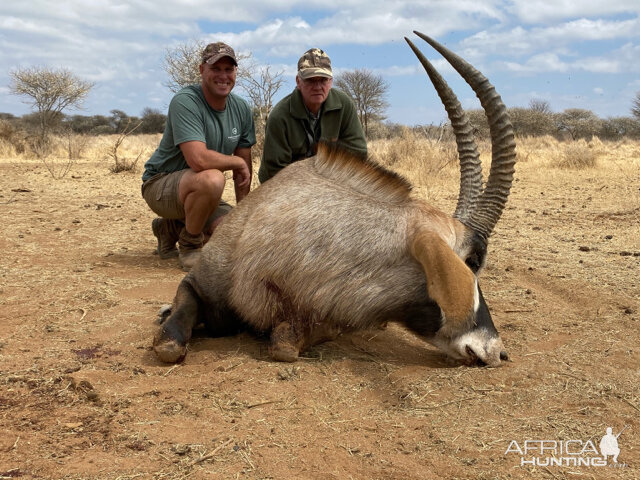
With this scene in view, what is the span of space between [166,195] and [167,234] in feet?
2.41

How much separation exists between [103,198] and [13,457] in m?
9.08

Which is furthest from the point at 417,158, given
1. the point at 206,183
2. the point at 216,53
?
the point at 206,183

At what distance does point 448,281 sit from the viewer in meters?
3.22

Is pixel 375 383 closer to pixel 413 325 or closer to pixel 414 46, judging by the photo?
pixel 413 325

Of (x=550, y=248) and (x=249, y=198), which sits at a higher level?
(x=249, y=198)

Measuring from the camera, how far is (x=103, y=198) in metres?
11.0

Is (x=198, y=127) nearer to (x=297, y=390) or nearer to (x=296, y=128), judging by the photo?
(x=296, y=128)

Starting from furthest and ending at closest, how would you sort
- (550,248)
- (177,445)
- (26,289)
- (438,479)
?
(550,248), (26,289), (177,445), (438,479)

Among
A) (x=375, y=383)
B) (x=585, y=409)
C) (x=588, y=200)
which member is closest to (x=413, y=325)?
(x=375, y=383)

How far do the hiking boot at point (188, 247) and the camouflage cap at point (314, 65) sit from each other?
1.95m

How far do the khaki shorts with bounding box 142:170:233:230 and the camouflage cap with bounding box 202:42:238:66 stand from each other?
3.66ft

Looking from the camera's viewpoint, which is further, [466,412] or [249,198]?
[249,198]

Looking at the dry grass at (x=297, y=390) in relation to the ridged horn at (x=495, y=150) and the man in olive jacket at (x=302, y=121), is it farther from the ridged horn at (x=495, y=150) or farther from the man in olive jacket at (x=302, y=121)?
the man in olive jacket at (x=302, y=121)

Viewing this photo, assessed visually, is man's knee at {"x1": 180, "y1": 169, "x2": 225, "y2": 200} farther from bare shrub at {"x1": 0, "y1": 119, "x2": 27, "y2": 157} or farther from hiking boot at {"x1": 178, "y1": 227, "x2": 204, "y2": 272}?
bare shrub at {"x1": 0, "y1": 119, "x2": 27, "y2": 157}
